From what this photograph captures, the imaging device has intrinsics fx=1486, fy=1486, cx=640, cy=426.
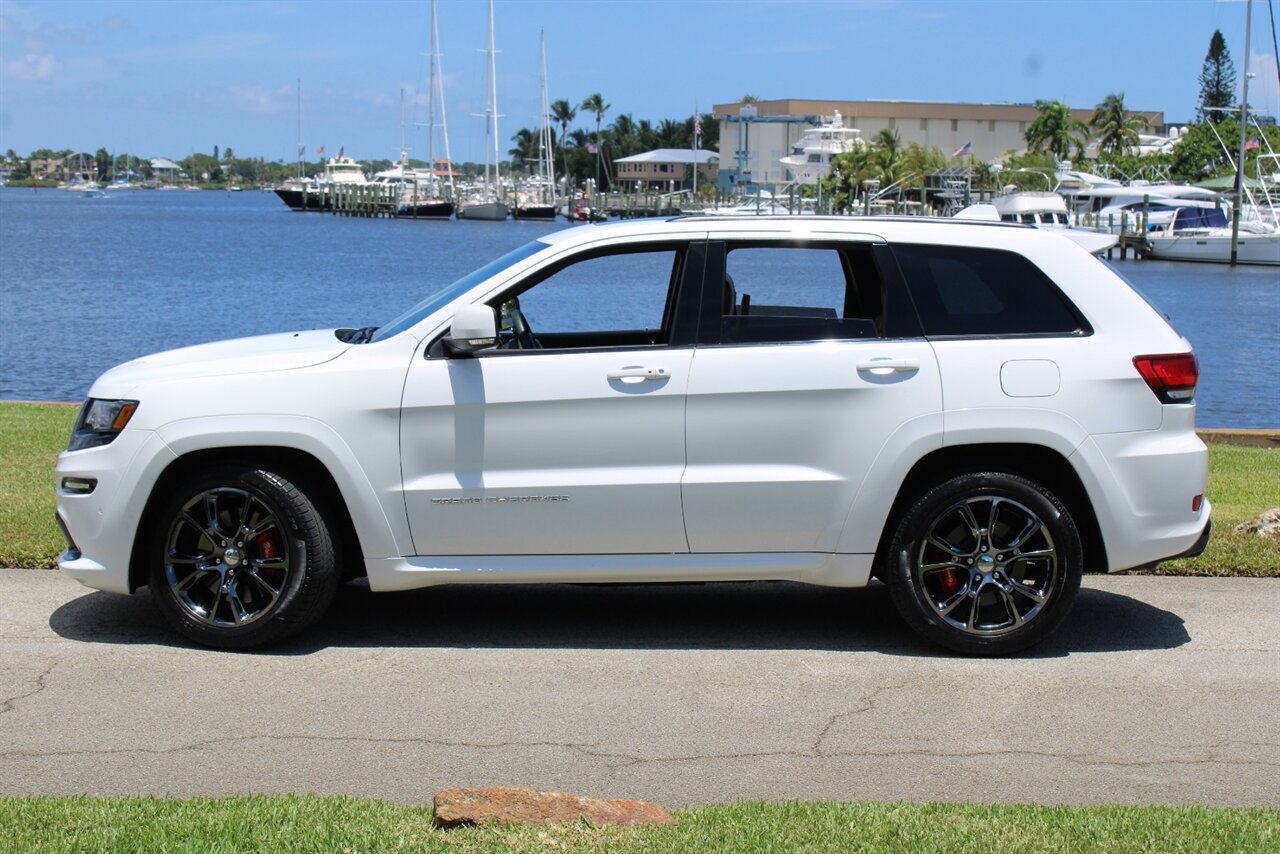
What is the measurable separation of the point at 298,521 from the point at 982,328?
315 centimetres

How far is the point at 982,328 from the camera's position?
668 centimetres

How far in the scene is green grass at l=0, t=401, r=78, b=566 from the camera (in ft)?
27.3

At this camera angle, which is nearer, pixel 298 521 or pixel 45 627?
pixel 298 521

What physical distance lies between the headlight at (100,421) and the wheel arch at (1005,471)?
3.41m

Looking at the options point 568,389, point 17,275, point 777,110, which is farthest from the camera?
point 777,110

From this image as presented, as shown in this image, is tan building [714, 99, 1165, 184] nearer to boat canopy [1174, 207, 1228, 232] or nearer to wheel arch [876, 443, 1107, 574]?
boat canopy [1174, 207, 1228, 232]

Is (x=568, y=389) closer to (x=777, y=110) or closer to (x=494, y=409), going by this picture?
(x=494, y=409)

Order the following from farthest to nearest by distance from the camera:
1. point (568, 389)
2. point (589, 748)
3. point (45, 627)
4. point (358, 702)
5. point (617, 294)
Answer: point (617, 294)
point (45, 627)
point (568, 389)
point (358, 702)
point (589, 748)

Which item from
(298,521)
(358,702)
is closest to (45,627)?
(298,521)

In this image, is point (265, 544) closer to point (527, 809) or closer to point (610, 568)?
point (610, 568)

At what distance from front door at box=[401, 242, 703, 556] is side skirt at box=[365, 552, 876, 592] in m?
0.08

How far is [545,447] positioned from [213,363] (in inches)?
61.2

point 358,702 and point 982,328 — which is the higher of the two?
point 982,328

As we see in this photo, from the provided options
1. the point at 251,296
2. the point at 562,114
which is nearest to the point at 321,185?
the point at 562,114
